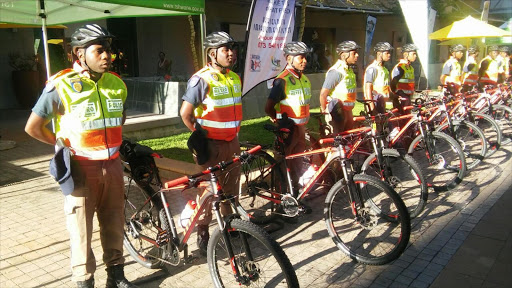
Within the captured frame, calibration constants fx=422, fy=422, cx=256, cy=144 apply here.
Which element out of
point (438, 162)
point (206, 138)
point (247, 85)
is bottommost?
point (438, 162)

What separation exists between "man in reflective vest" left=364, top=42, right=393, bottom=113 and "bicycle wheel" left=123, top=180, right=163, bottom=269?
4.24 meters

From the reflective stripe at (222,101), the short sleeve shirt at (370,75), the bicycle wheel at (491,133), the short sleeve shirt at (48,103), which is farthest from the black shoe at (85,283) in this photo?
the bicycle wheel at (491,133)

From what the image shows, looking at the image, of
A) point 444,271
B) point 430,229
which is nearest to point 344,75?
point 430,229

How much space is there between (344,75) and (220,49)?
240 centimetres

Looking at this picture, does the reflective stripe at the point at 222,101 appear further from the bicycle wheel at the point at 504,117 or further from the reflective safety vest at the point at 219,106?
the bicycle wheel at the point at 504,117

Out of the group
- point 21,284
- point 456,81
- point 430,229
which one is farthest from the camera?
point 456,81

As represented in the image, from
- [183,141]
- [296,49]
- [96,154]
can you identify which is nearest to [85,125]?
[96,154]

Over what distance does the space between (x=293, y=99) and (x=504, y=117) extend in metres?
6.54

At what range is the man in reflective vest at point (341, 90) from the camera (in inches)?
224

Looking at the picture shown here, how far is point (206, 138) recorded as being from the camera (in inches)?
159

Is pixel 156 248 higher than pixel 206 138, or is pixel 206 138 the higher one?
pixel 206 138

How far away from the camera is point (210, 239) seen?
3.16m

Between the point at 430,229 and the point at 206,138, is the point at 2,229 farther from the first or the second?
the point at 430,229

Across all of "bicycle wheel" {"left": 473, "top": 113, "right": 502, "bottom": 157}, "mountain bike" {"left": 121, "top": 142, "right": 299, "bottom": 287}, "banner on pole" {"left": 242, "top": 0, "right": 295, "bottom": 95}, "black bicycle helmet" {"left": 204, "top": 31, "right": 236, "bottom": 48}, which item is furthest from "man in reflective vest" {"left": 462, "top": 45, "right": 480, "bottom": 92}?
"mountain bike" {"left": 121, "top": 142, "right": 299, "bottom": 287}
